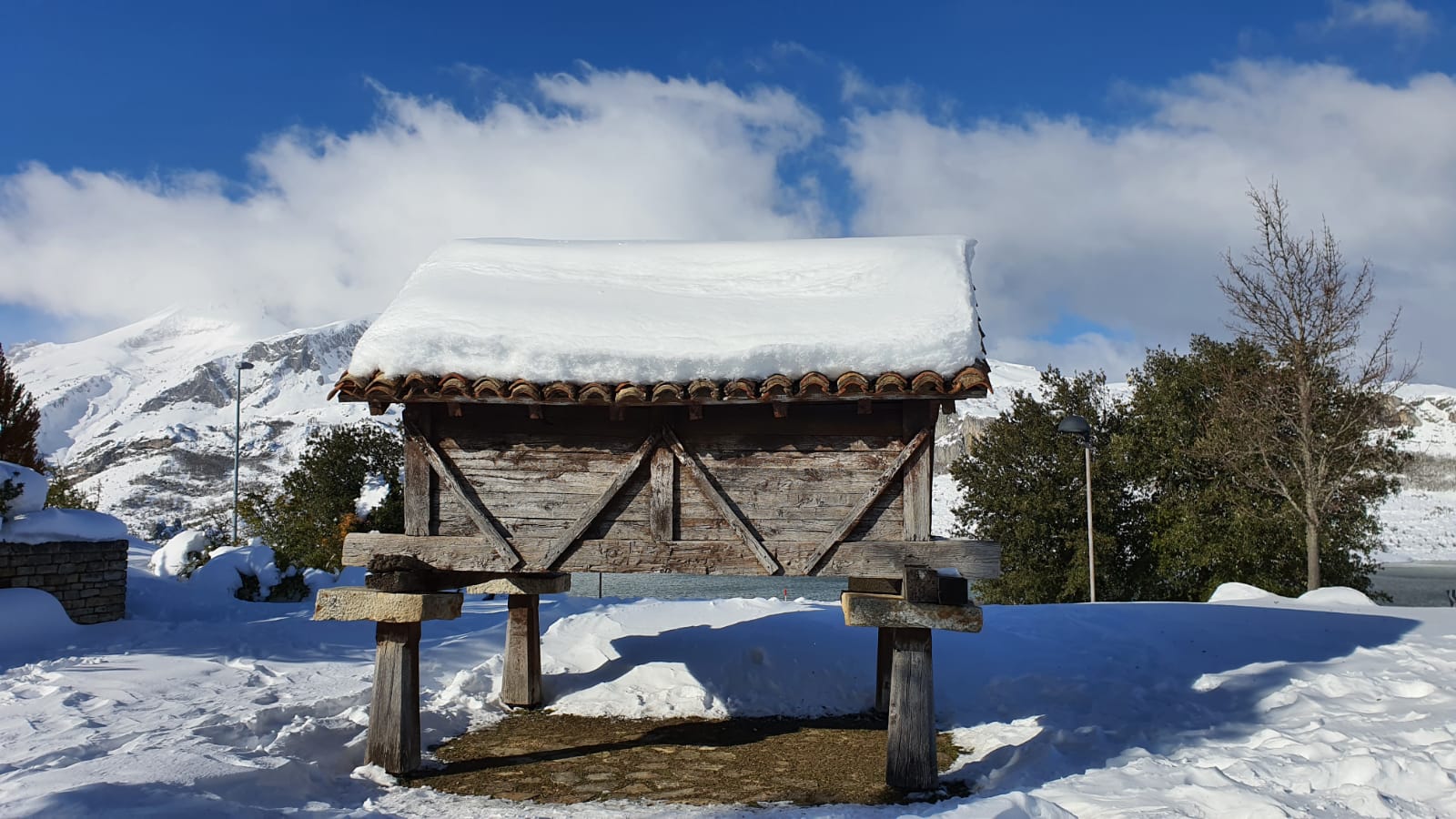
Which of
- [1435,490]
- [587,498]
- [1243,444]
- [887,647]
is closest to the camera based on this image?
[587,498]

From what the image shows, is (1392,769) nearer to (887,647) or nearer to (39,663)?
(887,647)

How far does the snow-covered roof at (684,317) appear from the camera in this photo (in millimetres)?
5996

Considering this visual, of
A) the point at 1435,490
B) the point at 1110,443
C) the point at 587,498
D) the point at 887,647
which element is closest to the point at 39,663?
the point at 587,498

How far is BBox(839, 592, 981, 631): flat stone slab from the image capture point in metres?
6.07

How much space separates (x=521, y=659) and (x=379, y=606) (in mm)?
2524

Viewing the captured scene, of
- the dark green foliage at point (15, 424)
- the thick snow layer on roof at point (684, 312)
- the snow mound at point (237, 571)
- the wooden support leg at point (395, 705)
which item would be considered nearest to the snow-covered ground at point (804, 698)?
the wooden support leg at point (395, 705)

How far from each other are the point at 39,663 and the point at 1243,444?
19.5m

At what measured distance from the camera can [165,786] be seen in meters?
5.39

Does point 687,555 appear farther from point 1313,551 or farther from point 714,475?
point 1313,551

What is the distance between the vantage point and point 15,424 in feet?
76.6

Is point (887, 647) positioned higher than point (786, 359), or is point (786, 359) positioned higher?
point (786, 359)

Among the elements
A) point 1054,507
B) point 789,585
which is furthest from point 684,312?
point 789,585

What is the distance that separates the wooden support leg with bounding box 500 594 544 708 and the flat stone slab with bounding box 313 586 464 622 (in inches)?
86.4

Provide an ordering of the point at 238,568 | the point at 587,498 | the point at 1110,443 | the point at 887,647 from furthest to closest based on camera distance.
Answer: the point at 1110,443, the point at 238,568, the point at 887,647, the point at 587,498
